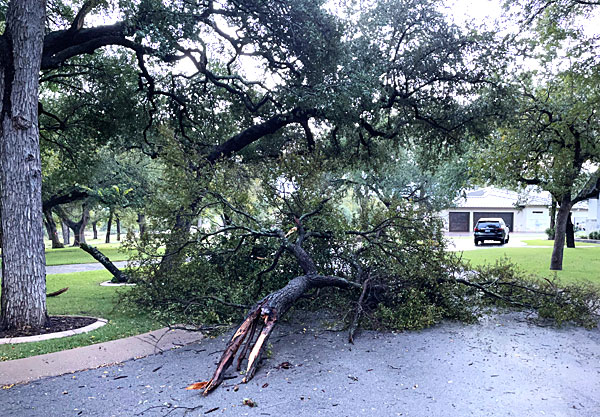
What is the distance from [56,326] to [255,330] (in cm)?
326

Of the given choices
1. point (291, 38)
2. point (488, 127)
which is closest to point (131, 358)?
point (291, 38)

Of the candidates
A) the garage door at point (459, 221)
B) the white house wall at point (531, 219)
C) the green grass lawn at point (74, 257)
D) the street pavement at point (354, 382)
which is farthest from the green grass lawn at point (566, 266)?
the white house wall at point (531, 219)

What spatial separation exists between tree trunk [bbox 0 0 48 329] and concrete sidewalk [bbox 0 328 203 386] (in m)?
1.47

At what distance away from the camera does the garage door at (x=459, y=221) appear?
135ft

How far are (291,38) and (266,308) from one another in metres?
5.87

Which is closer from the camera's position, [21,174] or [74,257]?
[21,174]

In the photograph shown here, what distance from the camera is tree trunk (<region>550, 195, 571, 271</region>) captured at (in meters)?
12.3

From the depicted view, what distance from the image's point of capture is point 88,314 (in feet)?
22.8

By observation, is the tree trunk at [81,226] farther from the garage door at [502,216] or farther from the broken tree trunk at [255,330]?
the garage door at [502,216]

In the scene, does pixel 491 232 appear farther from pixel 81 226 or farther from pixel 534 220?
pixel 81 226

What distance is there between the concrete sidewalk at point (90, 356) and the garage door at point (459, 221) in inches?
1542

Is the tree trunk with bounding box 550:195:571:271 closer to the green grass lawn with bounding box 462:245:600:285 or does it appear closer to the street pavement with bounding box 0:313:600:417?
the green grass lawn with bounding box 462:245:600:285

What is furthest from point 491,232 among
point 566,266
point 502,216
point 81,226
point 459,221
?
point 81,226

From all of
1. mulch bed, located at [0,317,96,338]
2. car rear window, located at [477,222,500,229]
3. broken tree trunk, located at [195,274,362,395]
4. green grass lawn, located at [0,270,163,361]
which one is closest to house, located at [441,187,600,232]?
car rear window, located at [477,222,500,229]
